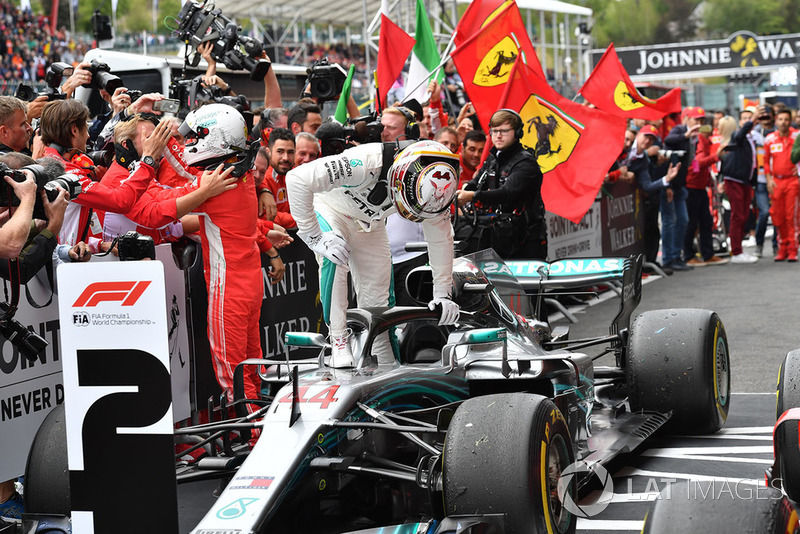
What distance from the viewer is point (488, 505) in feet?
12.8

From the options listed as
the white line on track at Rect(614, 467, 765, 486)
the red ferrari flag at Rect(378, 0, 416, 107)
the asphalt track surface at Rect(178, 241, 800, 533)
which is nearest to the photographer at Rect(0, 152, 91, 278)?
the asphalt track surface at Rect(178, 241, 800, 533)

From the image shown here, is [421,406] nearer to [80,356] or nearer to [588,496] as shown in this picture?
[588,496]

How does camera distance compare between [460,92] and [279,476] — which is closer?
[279,476]

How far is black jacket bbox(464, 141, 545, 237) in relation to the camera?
29.1 feet

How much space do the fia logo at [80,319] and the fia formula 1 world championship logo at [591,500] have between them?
1917 millimetres

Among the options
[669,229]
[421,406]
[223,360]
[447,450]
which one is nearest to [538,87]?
[669,229]

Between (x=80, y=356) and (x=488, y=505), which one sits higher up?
(x=80, y=356)

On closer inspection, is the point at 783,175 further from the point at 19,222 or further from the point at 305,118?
the point at 19,222

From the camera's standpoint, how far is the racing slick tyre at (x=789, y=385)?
494 cm

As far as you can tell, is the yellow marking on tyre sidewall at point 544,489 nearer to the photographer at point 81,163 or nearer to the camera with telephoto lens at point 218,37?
the photographer at point 81,163

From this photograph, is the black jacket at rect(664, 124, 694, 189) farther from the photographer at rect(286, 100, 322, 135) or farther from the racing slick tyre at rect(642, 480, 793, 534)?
the racing slick tyre at rect(642, 480, 793, 534)

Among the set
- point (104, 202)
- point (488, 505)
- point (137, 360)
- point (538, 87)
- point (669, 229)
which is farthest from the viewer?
point (669, 229)

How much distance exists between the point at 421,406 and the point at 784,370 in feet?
5.65

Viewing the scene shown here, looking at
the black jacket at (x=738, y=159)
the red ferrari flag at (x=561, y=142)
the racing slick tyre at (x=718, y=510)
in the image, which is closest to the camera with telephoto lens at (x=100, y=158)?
the racing slick tyre at (x=718, y=510)
